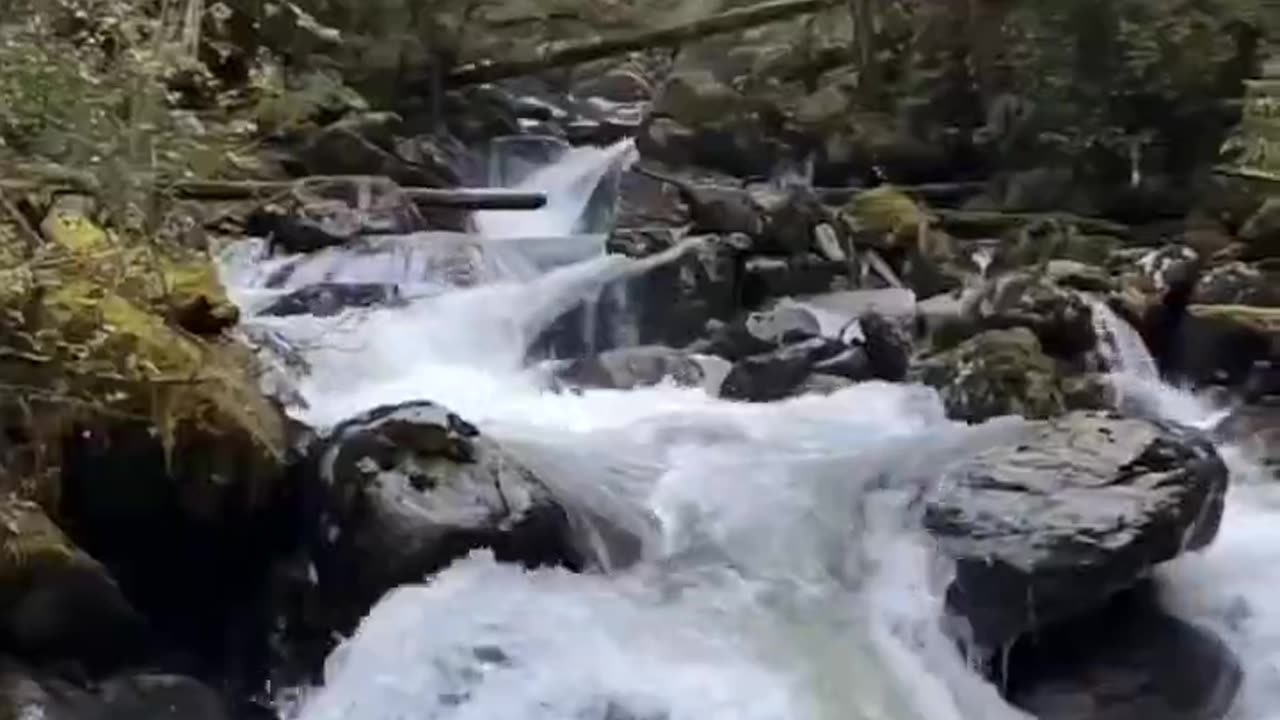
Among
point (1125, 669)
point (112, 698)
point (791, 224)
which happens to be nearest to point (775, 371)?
point (791, 224)

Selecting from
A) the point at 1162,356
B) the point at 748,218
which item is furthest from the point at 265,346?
the point at 1162,356

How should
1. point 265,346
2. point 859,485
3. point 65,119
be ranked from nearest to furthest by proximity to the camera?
point 65,119
point 859,485
point 265,346

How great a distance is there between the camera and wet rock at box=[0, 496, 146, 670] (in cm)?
547

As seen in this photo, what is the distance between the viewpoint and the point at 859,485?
709 cm

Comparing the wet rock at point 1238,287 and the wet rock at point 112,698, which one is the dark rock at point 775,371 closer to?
the wet rock at point 1238,287

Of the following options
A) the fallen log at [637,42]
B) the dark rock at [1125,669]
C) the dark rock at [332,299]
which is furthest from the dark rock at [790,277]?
the dark rock at [1125,669]

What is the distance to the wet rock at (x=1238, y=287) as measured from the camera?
895cm

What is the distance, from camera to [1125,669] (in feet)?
19.4

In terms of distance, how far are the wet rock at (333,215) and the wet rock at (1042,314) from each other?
3688 millimetres

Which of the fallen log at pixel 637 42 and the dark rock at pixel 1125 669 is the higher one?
the fallen log at pixel 637 42

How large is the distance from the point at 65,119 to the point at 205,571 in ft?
5.44

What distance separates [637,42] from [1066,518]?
7572 millimetres

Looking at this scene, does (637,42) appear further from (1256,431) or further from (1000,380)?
(1256,431)

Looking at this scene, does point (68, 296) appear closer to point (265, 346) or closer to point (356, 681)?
point (356, 681)
